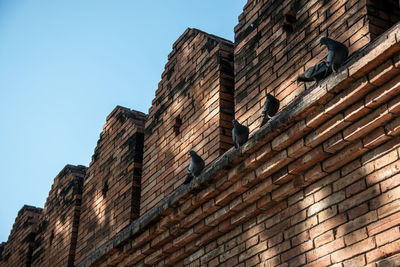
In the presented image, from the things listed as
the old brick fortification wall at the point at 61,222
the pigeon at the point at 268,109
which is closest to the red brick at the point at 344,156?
the pigeon at the point at 268,109

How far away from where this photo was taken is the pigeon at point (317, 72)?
5087 millimetres

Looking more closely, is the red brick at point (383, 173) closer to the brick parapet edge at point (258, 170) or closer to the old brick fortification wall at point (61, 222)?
the brick parapet edge at point (258, 170)

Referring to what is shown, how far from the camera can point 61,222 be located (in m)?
10.3

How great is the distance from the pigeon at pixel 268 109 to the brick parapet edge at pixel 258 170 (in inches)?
11.9

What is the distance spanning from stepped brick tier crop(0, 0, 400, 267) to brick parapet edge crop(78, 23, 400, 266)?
0.01 m

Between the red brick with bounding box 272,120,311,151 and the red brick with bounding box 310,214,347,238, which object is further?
the red brick with bounding box 272,120,311,151

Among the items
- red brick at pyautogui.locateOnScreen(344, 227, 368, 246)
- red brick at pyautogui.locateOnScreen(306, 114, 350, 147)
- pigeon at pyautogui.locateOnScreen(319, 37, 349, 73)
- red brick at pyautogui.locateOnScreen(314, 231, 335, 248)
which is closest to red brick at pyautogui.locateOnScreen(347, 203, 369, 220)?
red brick at pyautogui.locateOnScreen(344, 227, 368, 246)

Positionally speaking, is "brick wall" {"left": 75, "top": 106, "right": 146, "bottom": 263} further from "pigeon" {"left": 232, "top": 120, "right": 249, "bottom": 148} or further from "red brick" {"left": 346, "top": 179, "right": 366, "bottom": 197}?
"red brick" {"left": 346, "top": 179, "right": 366, "bottom": 197}

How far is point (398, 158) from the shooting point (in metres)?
4.42

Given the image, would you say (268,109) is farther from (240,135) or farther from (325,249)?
(325,249)

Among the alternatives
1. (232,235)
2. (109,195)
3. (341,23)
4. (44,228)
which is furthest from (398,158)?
(44,228)

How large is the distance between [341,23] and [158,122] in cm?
335

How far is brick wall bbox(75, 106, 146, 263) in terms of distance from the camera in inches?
324

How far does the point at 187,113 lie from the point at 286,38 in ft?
5.95
